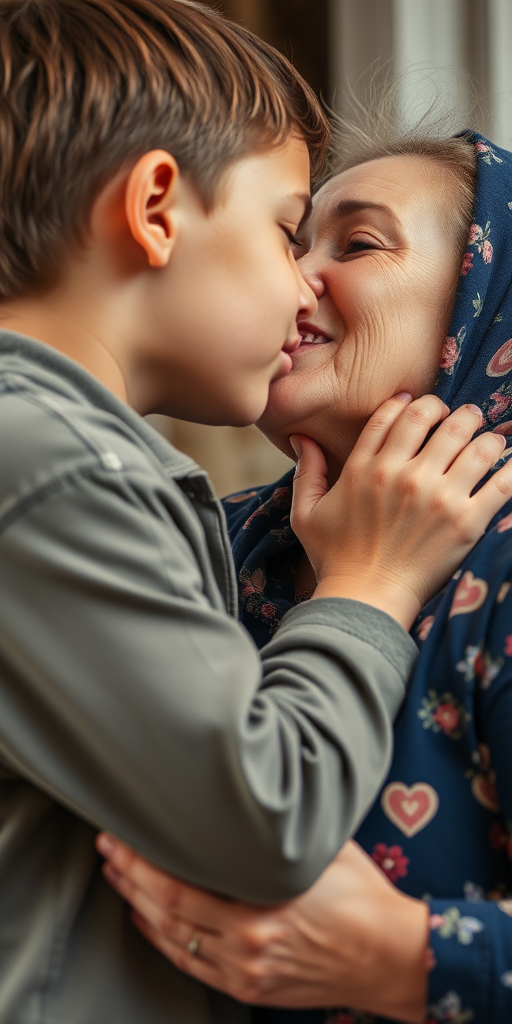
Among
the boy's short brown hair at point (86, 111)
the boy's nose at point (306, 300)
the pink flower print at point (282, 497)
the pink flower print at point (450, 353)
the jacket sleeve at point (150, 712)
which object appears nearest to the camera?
the jacket sleeve at point (150, 712)

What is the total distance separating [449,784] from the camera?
3.08 feet

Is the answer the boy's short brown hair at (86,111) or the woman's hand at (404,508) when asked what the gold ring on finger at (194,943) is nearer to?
the woman's hand at (404,508)

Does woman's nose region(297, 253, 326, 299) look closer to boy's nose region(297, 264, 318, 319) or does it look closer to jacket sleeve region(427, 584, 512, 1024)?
boy's nose region(297, 264, 318, 319)

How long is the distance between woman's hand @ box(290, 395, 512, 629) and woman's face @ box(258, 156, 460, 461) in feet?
0.20

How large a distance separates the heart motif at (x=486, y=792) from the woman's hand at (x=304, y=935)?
118 mm

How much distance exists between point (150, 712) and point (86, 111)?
56 centimetres

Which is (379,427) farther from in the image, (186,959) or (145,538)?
(186,959)

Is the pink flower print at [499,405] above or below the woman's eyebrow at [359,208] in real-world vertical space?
below

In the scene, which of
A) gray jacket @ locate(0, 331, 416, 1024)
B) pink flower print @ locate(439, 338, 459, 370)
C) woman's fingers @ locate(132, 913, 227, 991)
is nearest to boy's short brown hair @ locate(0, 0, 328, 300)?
gray jacket @ locate(0, 331, 416, 1024)

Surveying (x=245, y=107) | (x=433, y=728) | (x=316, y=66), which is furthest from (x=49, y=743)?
(x=316, y=66)

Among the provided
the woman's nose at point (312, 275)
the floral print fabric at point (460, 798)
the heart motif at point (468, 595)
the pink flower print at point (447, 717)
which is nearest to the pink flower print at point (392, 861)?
the floral print fabric at point (460, 798)

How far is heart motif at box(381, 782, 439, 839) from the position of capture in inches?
36.7

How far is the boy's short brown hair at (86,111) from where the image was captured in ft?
3.12

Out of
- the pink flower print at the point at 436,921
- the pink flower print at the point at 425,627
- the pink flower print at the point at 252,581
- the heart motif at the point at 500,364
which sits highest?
the heart motif at the point at 500,364
